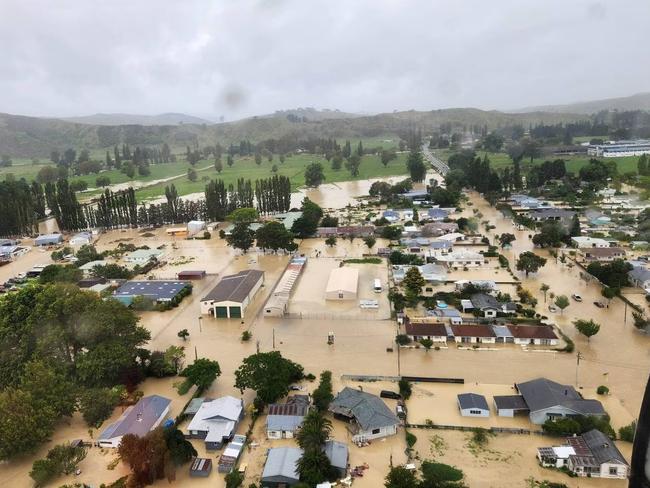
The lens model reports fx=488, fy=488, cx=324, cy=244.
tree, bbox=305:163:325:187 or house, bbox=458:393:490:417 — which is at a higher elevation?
tree, bbox=305:163:325:187

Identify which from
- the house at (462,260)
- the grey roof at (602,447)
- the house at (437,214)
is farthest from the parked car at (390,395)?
the house at (437,214)

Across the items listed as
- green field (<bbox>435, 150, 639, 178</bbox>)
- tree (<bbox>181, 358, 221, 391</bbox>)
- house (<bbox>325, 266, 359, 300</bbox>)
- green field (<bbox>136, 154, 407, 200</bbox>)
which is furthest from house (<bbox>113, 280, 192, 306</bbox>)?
green field (<bbox>435, 150, 639, 178</bbox>)

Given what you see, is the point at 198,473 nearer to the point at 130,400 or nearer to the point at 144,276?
the point at 130,400

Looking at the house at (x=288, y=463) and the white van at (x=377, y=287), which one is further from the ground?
the white van at (x=377, y=287)

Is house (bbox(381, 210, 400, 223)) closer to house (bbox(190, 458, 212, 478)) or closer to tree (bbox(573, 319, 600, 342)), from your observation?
tree (bbox(573, 319, 600, 342))

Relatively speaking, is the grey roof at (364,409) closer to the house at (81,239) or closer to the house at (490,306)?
the house at (490,306)

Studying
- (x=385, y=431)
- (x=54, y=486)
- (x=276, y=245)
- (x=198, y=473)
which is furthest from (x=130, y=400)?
(x=276, y=245)

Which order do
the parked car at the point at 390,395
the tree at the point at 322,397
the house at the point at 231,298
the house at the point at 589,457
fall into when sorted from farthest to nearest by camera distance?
the house at the point at 231,298, the parked car at the point at 390,395, the tree at the point at 322,397, the house at the point at 589,457
